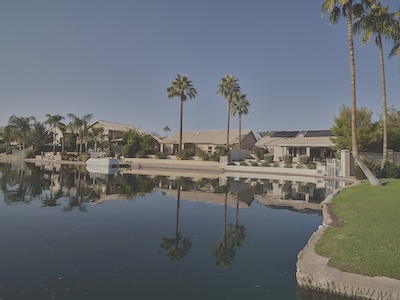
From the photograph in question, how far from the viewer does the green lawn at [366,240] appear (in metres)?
5.30

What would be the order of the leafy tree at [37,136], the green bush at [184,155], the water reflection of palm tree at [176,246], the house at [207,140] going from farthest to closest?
1. the leafy tree at [37,136]
2. the house at [207,140]
3. the green bush at [184,155]
4. the water reflection of palm tree at [176,246]

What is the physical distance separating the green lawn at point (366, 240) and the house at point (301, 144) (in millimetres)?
30853

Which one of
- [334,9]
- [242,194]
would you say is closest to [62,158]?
[242,194]

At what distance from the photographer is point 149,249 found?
753 cm

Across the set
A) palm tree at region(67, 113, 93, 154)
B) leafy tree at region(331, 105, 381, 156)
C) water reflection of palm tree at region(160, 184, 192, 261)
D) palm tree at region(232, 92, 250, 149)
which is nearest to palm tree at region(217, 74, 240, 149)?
palm tree at region(232, 92, 250, 149)

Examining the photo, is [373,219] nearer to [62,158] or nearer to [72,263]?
[72,263]

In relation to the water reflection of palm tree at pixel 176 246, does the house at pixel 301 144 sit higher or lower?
higher

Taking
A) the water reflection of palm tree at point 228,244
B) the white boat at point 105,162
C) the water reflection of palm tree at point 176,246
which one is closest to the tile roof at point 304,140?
the white boat at point 105,162

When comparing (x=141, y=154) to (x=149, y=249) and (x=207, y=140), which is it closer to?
(x=207, y=140)

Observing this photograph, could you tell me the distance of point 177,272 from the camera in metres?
6.15

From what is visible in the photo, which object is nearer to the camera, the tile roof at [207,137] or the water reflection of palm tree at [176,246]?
the water reflection of palm tree at [176,246]

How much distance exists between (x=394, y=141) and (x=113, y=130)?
48.7 m

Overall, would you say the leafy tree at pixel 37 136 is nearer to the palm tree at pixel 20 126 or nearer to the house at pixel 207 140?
the palm tree at pixel 20 126

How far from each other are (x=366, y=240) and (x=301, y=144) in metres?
36.6
